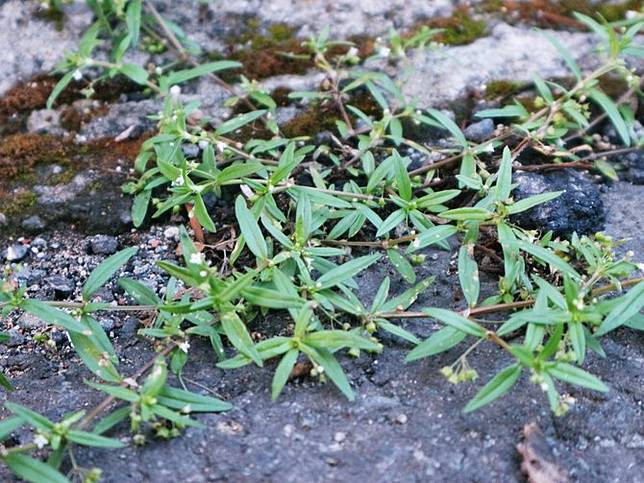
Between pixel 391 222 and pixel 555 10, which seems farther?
pixel 555 10

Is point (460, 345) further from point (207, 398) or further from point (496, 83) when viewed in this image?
point (496, 83)

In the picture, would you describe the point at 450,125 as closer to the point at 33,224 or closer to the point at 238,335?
the point at 238,335

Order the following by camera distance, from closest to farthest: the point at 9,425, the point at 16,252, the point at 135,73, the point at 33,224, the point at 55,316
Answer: the point at 9,425, the point at 55,316, the point at 16,252, the point at 33,224, the point at 135,73

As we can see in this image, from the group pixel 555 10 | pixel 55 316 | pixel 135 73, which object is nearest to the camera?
pixel 55 316

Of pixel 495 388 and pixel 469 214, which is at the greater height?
pixel 469 214

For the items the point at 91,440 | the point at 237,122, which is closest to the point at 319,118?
the point at 237,122

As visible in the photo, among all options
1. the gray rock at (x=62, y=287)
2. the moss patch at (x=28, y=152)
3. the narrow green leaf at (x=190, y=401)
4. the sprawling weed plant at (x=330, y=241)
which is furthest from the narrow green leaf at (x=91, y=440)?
the moss patch at (x=28, y=152)

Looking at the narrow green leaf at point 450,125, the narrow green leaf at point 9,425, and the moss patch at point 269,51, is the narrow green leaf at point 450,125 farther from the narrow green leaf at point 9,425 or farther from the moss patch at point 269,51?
the narrow green leaf at point 9,425
